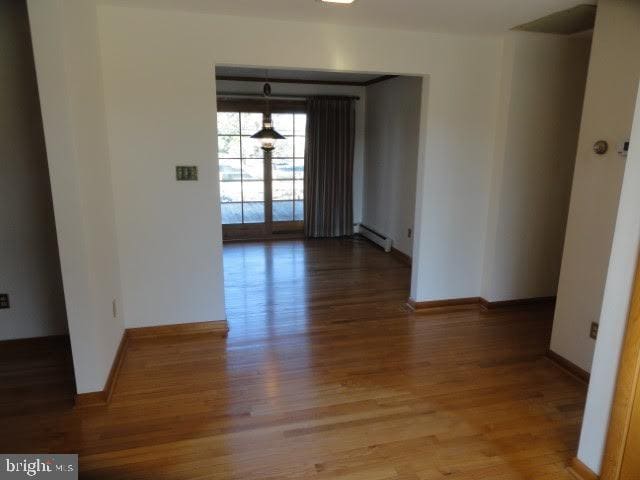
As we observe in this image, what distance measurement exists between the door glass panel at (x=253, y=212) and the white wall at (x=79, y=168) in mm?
3585

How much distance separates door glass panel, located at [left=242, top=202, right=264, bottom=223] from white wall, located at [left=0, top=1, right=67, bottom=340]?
11.2 feet

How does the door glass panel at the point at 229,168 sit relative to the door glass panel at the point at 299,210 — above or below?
above

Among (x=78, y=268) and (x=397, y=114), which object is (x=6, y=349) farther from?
(x=397, y=114)

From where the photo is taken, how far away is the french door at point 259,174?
609 centimetres

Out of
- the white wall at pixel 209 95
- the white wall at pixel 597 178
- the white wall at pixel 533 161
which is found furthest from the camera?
the white wall at pixel 533 161

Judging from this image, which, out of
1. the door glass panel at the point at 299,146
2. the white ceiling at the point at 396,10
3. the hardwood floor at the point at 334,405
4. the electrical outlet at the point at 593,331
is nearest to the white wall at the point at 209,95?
the white ceiling at the point at 396,10

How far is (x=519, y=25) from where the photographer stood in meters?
3.10

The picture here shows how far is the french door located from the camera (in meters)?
6.09

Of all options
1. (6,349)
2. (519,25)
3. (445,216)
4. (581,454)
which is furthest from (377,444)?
(519,25)

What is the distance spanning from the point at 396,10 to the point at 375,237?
3.74m

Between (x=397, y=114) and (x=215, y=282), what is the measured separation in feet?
10.9

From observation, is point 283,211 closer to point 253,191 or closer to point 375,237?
point 253,191

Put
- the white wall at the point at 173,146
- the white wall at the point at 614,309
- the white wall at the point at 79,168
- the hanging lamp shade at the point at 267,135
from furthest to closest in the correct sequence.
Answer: the hanging lamp shade at the point at 267,135
the white wall at the point at 173,146
the white wall at the point at 79,168
the white wall at the point at 614,309

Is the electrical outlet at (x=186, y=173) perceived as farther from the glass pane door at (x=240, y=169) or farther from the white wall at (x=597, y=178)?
the glass pane door at (x=240, y=169)
